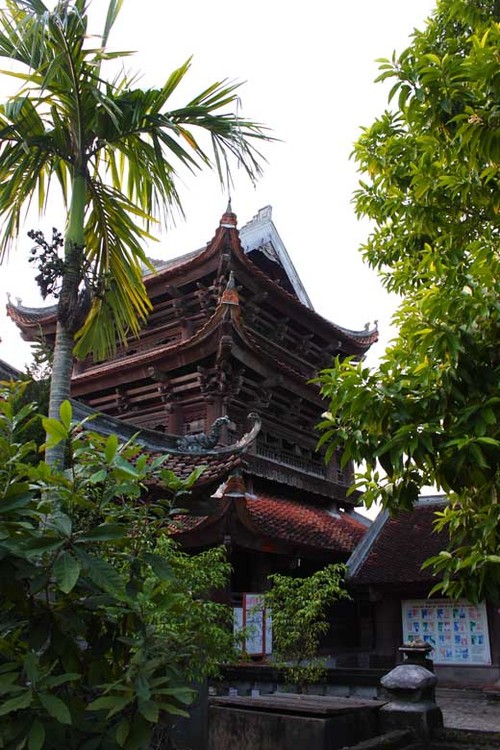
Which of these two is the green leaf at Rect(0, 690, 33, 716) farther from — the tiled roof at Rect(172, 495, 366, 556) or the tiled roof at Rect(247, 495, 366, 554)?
the tiled roof at Rect(247, 495, 366, 554)

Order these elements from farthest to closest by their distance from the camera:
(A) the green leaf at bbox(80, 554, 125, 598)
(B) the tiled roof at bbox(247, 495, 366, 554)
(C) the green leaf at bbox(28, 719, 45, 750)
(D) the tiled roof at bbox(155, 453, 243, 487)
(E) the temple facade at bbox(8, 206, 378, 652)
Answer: (E) the temple facade at bbox(8, 206, 378, 652) < (B) the tiled roof at bbox(247, 495, 366, 554) < (D) the tiled roof at bbox(155, 453, 243, 487) < (A) the green leaf at bbox(80, 554, 125, 598) < (C) the green leaf at bbox(28, 719, 45, 750)

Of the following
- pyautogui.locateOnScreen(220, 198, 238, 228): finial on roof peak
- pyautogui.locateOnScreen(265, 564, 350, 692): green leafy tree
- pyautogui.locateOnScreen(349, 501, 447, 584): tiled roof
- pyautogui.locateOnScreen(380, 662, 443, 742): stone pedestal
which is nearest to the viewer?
pyautogui.locateOnScreen(380, 662, 443, 742): stone pedestal

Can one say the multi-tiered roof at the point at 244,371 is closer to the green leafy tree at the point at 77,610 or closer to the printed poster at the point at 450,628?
the printed poster at the point at 450,628

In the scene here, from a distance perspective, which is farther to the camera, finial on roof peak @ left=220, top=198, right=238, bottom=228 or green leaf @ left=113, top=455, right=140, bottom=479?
finial on roof peak @ left=220, top=198, right=238, bottom=228

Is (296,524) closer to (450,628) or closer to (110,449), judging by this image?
(450,628)

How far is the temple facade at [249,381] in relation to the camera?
44.1ft

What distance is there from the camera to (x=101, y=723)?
7.75 feet

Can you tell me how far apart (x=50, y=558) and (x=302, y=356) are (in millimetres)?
17024

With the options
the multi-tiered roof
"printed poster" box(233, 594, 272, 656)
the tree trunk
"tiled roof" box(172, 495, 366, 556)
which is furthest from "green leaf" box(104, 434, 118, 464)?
the multi-tiered roof

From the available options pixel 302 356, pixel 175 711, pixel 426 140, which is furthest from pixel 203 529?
pixel 302 356

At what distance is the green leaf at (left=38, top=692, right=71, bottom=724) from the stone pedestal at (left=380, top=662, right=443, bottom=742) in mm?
5195

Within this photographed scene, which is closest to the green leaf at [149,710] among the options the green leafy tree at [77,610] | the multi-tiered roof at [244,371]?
the green leafy tree at [77,610]

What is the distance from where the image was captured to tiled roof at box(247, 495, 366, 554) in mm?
12844

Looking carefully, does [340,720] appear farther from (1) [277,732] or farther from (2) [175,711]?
(2) [175,711]
